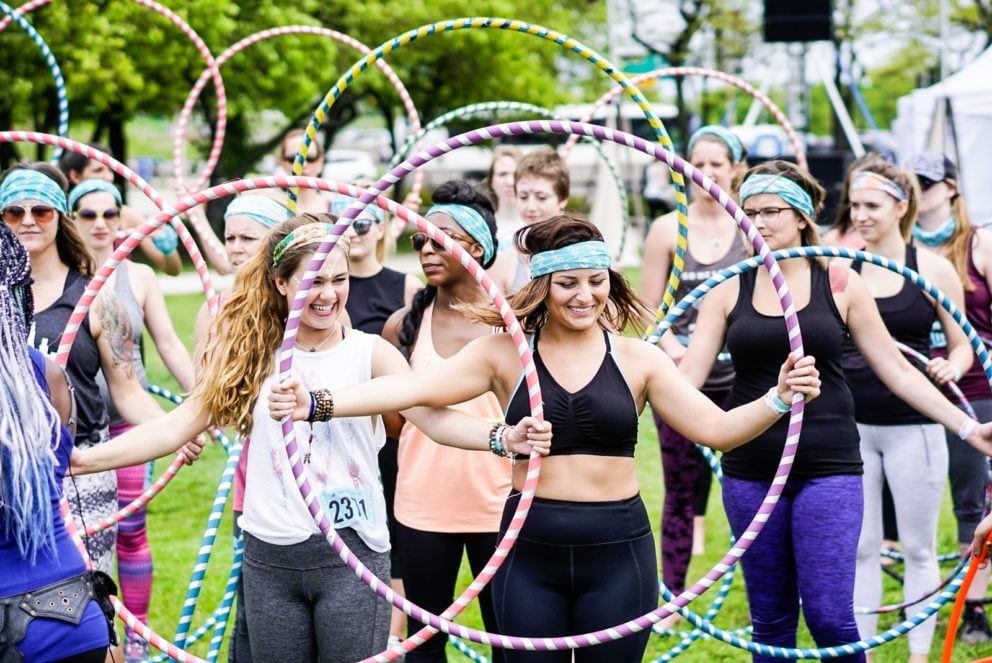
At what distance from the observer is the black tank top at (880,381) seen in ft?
20.7

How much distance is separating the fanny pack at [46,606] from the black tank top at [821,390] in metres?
2.68

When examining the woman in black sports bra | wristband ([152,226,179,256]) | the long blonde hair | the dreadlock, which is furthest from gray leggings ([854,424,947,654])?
wristband ([152,226,179,256])

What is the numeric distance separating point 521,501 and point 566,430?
0.90 ft

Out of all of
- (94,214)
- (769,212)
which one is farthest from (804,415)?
(94,214)

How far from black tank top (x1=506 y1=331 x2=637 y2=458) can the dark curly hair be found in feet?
3.84

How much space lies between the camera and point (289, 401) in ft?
14.2

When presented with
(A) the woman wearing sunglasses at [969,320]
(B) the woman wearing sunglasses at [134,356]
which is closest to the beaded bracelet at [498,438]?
(B) the woman wearing sunglasses at [134,356]

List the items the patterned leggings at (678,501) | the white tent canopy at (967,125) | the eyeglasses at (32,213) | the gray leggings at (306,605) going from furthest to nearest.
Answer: the white tent canopy at (967,125) < the patterned leggings at (678,501) < the eyeglasses at (32,213) < the gray leggings at (306,605)

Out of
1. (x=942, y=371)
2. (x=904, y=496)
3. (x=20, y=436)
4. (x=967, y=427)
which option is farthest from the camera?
(x=904, y=496)

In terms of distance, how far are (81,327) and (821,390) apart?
9.89ft

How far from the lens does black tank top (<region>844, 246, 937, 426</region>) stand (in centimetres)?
631

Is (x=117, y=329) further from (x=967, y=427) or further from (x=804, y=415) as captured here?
(x=967, y=427)

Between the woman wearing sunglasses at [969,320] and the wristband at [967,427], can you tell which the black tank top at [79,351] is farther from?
the woman wearing sunglasses at [969,320]

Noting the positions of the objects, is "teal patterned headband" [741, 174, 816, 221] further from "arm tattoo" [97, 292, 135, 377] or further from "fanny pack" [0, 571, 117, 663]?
"fanny pack" [0, 571, 117, 663]
